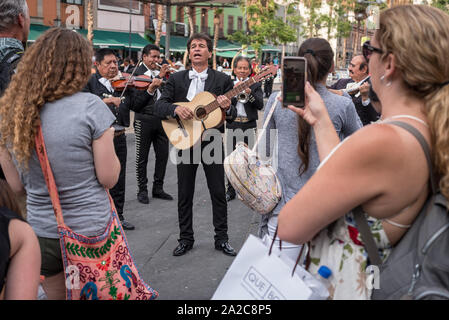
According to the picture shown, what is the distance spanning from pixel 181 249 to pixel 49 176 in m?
2.52

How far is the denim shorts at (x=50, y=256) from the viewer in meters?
2.12

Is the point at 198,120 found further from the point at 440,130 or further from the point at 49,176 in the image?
the point at 440,130

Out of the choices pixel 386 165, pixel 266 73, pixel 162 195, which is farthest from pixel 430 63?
pixel 162 195

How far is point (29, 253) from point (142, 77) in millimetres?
4731

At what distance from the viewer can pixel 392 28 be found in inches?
52.8

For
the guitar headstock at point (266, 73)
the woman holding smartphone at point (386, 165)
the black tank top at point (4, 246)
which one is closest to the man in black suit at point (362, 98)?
the guitar headstock at point (266, 73)

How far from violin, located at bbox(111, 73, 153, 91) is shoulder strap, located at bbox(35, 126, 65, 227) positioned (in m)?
3.57

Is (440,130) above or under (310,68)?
under

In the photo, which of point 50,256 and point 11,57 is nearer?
point 50,256

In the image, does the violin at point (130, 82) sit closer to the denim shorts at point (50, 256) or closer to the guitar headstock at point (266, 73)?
the guitar headstock at point (266, 73)

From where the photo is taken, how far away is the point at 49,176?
6.66ft

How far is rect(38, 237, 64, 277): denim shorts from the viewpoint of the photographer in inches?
83.7

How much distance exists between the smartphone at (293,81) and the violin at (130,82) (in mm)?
4009

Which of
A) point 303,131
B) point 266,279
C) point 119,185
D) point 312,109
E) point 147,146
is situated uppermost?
point 312,109
